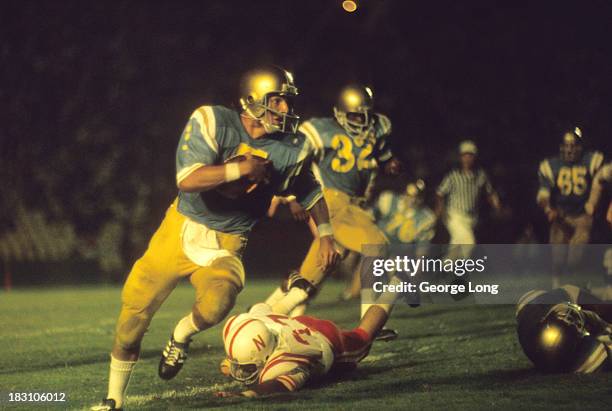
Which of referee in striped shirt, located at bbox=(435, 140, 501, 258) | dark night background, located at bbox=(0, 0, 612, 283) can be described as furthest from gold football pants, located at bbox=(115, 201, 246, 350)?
dark night background, located at bbox=(0, 0, 612, 283)

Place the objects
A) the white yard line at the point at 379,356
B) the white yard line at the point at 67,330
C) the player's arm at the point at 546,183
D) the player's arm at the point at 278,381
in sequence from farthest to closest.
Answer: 1. the player's arm at the point at 546,183
2. the white yard line at the point at 67,330
3. the white yard line at the point at 379,356
4. the player's arm at the point at 278,381

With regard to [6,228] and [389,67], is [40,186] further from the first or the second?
[389,67]

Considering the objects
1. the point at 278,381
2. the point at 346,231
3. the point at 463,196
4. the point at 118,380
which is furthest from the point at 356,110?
the point at 463,196

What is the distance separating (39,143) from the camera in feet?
43.0

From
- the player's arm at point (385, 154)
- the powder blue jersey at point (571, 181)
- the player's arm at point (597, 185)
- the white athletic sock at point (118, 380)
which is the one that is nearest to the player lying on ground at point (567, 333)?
the player's arm at point (385, 154)

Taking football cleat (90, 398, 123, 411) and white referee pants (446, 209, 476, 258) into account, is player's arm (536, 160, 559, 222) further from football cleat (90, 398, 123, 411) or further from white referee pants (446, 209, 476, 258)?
football cleat (90, 398, 123, 411)

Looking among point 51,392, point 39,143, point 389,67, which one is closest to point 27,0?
point 39,143

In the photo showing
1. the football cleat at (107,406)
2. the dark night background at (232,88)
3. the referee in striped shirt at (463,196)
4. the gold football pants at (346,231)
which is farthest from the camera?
the dark night background at (232,88)

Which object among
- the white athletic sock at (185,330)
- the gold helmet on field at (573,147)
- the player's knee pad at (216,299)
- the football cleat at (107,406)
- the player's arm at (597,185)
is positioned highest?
the gold helmet on field at (573,147)

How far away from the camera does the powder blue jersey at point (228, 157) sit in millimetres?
4227

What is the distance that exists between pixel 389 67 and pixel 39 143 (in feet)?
18.6

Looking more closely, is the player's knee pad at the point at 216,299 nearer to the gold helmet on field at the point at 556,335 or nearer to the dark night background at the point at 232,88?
the gold helmet on field at the point at 556,335

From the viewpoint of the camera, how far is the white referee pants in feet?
33.2

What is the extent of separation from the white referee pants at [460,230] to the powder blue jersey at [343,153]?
12.2 ft
